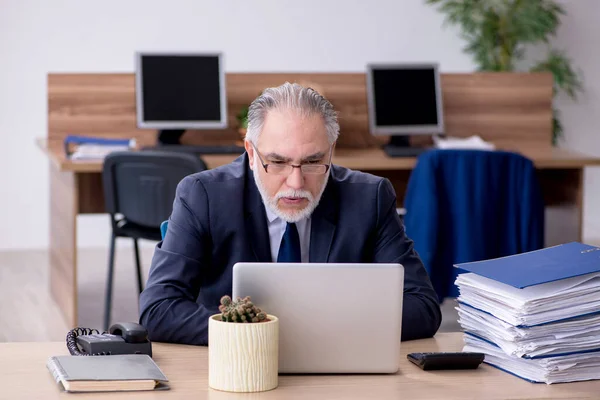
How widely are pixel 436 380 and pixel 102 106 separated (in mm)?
3152

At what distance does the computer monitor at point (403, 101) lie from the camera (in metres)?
4.58

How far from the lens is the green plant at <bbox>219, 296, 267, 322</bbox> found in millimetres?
1438

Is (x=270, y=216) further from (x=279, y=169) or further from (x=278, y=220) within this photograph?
(x=279, y=169)

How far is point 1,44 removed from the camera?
607 cm

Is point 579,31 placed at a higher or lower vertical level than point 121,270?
higher

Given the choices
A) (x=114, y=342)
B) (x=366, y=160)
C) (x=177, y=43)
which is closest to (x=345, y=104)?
(x=366, y=160)

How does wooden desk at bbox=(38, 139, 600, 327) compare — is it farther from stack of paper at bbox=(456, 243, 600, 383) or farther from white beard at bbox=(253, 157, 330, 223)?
stack of paper at bbox=(456, 243, 600, 383)

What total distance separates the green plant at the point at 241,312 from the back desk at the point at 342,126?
2.55 m

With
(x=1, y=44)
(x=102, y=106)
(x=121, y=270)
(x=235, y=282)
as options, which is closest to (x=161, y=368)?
(x=235, y=282)

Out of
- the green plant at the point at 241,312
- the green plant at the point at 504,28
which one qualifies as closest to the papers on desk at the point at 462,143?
the green plant at the point at 504,28

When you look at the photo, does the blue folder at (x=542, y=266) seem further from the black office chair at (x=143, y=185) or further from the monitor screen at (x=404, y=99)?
the monitor screen at (x=404, y=99)

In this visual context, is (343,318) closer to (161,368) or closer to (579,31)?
(161,368)

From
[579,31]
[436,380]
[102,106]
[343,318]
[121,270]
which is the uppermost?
[579,31]

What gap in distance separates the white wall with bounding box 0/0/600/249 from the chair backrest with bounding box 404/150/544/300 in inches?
110
